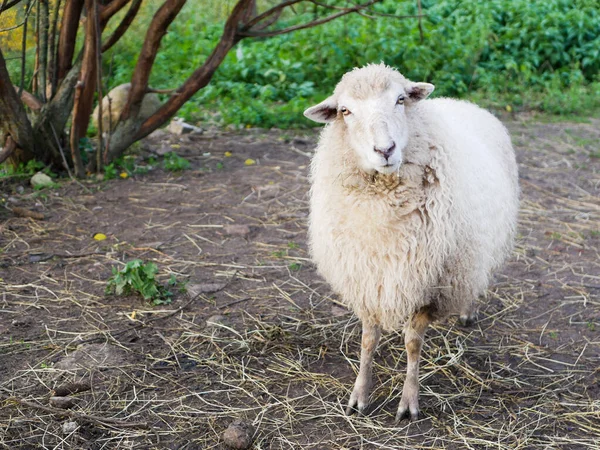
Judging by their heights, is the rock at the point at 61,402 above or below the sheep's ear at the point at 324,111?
below

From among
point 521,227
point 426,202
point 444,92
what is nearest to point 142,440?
point 426,202

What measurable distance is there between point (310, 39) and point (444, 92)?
83.1 inches

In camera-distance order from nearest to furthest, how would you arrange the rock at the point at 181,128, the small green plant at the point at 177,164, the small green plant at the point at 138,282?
the small green plant at the point at 138,282 < the small green plant at the point at 177,164 < the rock at the point at 181,128

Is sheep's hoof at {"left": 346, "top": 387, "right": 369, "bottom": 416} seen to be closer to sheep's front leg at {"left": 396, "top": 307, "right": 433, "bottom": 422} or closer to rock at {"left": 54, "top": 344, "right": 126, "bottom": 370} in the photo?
sheep's front leg at {"left": 396, "top": 307, "right": 433, "bottom": 422}

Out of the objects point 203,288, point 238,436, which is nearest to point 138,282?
point 203,288

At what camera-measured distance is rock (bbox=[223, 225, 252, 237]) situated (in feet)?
18.1

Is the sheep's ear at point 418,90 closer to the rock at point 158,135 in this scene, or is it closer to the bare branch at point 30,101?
the bare branch at point 30,101

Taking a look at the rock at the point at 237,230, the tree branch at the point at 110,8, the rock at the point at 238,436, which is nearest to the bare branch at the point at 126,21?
the tree branch at the point at 110,8

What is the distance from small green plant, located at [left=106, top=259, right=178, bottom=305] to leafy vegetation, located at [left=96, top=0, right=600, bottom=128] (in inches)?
168

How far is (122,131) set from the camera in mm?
6719

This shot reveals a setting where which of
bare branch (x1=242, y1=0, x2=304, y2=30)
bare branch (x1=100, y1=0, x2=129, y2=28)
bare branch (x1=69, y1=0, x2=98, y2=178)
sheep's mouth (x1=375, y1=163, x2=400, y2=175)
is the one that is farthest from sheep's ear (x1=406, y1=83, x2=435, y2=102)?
bare branch (x1=100, y1=0, x2=129, y2=28)

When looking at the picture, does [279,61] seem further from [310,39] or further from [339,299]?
[339,299]

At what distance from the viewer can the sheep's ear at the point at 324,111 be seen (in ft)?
11.0

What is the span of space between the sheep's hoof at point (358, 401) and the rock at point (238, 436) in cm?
53
